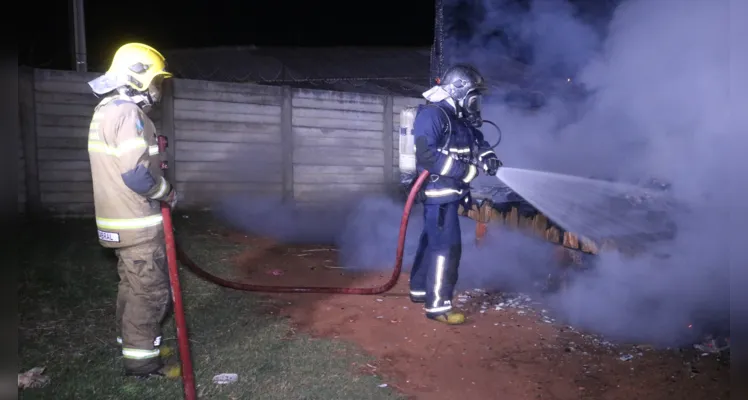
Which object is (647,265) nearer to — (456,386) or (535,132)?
(456,386)

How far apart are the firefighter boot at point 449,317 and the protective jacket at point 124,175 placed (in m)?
2.48

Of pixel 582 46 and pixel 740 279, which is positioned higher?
pixel 582 46

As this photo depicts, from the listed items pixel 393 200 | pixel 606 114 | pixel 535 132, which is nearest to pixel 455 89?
pixel 606 114

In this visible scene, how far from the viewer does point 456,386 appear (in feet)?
11.0

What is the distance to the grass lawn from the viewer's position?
3254 mm

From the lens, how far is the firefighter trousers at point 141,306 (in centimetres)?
333

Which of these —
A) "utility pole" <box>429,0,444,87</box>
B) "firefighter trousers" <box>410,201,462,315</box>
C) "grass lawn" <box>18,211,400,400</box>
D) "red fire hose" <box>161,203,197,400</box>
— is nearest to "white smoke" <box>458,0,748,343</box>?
"firefighter trousers" <box>410,201,462,315</box>

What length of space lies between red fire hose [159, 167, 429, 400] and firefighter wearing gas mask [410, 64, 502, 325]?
0.78 feet

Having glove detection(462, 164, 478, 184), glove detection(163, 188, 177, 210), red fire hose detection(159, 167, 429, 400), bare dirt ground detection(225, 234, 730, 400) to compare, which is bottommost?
bare dirt ground detection(225, 234, 730, 400)

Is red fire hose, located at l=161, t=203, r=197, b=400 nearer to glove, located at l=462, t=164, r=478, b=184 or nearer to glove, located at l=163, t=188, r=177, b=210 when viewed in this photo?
glove, located at l=163, t=188, r=177, b=210

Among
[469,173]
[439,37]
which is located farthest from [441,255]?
[439,37]

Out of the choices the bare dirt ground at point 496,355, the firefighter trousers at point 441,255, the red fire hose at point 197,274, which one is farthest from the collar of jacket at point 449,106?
the bare dirt ground at point 496,355

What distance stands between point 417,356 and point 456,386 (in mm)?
547

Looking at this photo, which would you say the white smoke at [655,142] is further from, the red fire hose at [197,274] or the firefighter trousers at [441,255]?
the red fire hose at [197,274]
